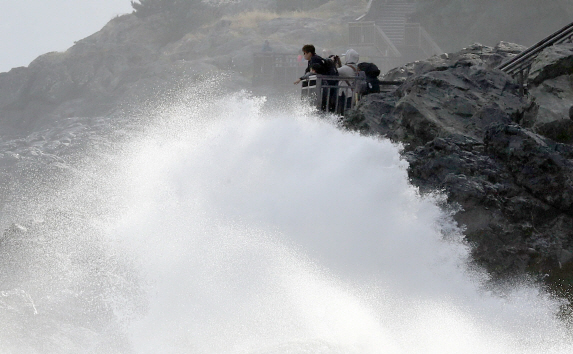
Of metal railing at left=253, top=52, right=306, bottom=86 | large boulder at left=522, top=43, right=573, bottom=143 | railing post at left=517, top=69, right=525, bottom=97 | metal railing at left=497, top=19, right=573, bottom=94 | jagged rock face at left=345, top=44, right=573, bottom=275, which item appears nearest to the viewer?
jagged rock face at left=345, top=44, right=573, bottom=275

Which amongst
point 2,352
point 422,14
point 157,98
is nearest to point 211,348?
point 2,352

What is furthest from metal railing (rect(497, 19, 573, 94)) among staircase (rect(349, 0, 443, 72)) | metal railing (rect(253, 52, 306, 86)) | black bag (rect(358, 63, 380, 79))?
metal railing (rect(253, 52, 306, 86))

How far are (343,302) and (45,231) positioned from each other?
11.3m

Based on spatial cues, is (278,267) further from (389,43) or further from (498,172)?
(389,43)

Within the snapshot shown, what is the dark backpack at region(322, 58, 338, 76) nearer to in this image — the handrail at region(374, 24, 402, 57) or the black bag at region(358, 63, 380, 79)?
the black bag at region(358, 63, 380, 79)

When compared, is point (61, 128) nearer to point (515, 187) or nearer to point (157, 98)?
point (157, 98)

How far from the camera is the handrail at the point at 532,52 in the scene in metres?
14.8

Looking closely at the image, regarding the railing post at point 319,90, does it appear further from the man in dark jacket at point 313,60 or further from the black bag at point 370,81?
the black bag at point 370,81

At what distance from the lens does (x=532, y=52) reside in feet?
48.5

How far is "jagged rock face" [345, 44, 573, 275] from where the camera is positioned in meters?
11.8

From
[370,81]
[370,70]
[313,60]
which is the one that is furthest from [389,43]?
[313,60]

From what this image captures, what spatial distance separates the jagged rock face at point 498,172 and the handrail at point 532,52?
4.80 feet

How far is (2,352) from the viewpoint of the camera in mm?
13164

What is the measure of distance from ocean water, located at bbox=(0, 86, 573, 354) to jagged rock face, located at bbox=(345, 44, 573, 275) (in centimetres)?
34
